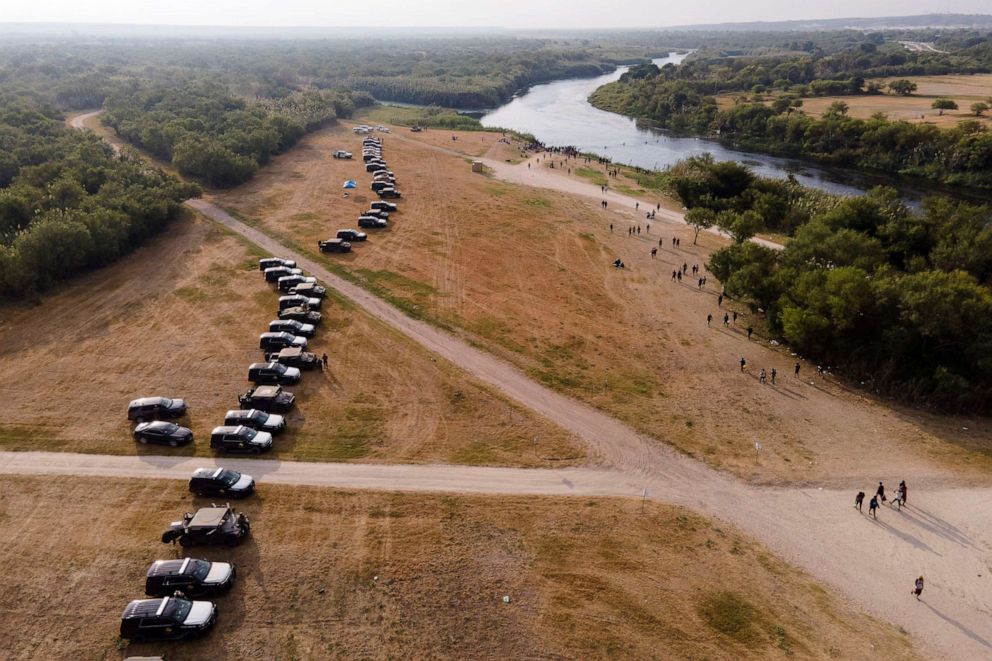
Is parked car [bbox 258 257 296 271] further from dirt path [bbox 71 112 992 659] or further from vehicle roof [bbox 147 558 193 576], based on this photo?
vehicle roof [bbox 147 558 193 576]

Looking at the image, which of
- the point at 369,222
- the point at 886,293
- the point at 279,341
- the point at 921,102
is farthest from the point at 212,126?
the point at 921,102

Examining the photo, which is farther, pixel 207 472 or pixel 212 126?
pixel 212 126

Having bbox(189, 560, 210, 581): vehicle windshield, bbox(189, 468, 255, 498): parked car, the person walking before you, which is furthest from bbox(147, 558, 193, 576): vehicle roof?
A: the person walking

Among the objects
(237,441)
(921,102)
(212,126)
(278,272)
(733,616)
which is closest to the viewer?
(733,616)

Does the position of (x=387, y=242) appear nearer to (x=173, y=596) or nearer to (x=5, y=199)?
(x=5, y=199)

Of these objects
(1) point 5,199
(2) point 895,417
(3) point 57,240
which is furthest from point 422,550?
(1) point 5,199

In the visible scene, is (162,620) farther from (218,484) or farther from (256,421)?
(256,421)

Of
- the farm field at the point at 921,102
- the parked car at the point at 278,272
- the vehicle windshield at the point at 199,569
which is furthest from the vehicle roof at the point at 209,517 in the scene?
the farm field at the point at 921,102
